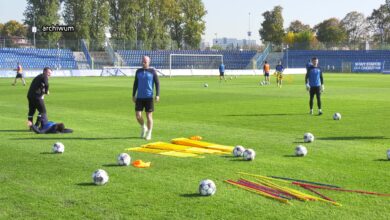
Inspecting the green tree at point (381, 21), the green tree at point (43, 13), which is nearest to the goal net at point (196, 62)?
the green tree at point (43, 13)

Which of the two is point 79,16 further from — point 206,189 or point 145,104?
point 206,189

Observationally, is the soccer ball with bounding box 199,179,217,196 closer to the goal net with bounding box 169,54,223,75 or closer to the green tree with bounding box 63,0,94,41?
the goal net with bounding box 169,54,223,75

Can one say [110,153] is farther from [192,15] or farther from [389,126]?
[192,15]

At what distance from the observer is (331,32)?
117938 mm

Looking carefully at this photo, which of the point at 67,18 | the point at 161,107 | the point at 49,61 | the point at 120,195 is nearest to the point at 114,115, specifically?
the point at 161,107

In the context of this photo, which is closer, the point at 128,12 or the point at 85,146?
the point at 85,146

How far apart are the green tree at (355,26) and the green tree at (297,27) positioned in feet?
42.9

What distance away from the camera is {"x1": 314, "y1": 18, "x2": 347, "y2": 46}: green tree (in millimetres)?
117312

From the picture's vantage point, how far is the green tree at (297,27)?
133625 mm

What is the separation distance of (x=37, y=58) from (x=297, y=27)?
8118 centimetres

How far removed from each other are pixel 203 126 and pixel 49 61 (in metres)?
60.7

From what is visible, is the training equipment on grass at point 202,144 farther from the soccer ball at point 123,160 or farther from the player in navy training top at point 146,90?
the soccer ball at point 123,160

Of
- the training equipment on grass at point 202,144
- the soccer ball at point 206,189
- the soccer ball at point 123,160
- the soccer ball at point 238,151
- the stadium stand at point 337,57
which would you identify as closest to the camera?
the soccer ball at point 206,189

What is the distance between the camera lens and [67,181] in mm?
8398
